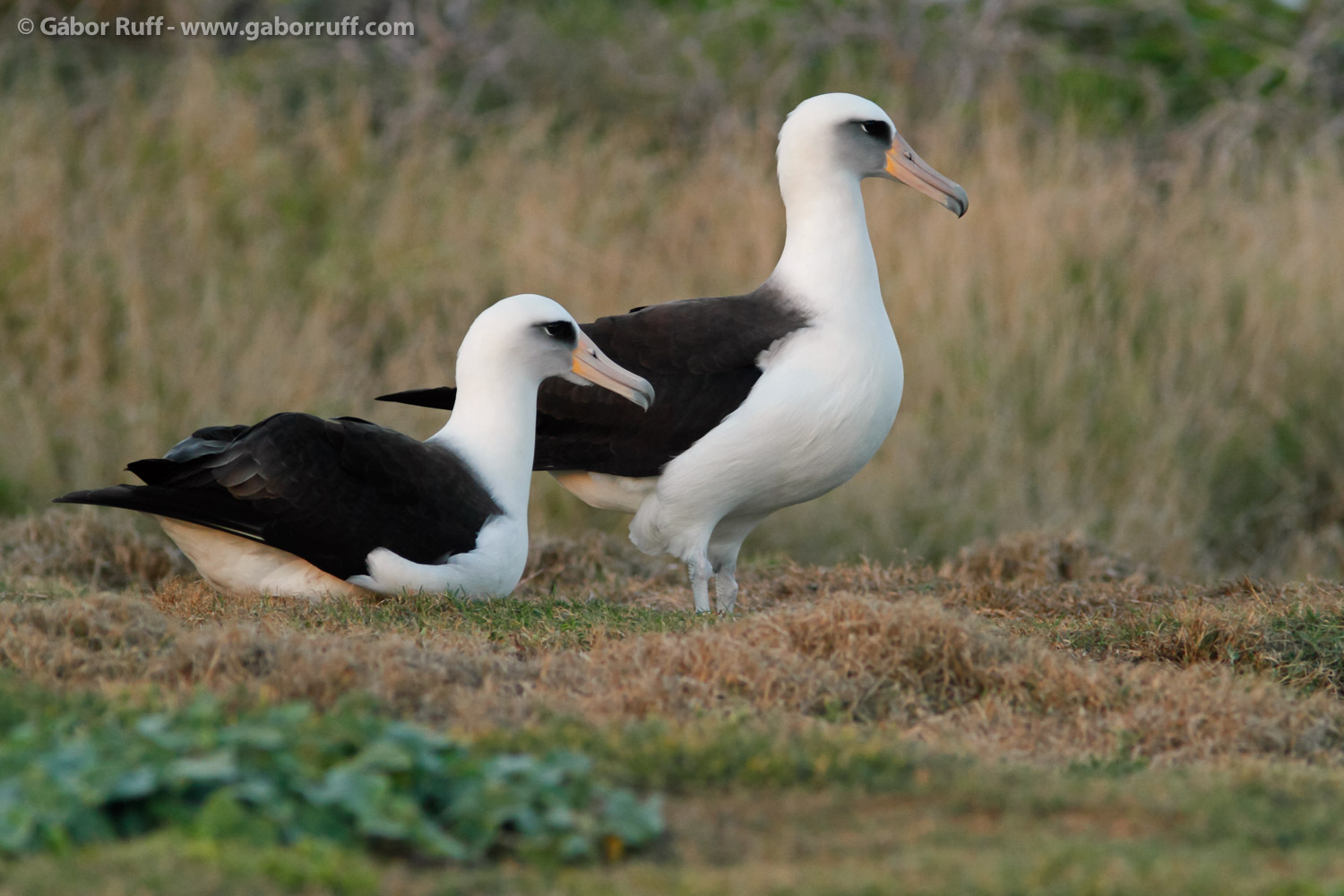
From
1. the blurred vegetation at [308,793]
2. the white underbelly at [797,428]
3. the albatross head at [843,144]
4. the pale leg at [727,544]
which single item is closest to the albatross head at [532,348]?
the white underbelly at [797,428]

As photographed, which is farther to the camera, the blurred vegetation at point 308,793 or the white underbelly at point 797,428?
the white underbelly at point 797,428

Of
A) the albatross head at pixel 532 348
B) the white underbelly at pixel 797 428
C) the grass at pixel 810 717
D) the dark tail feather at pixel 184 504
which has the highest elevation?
the albatross head at pixel 532 348

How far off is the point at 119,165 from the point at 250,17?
2946 mm

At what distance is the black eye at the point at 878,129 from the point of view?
6812 millimetres

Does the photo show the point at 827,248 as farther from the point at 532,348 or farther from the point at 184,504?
the point at 184,504

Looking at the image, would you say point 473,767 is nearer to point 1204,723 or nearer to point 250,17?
point 1204,723

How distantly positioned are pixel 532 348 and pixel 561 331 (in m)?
0.13

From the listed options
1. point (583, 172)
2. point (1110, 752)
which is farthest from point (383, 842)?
point (583, 172)

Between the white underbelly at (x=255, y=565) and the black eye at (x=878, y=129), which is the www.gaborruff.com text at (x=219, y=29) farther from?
the white underbelly at (x=255, y=565)

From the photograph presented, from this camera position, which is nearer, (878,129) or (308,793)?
(308,793)

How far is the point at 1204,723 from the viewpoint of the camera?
4.40 m

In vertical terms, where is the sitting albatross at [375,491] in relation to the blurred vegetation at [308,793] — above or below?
above

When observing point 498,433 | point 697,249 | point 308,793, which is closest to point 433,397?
point 498,433

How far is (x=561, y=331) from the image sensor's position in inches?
243
